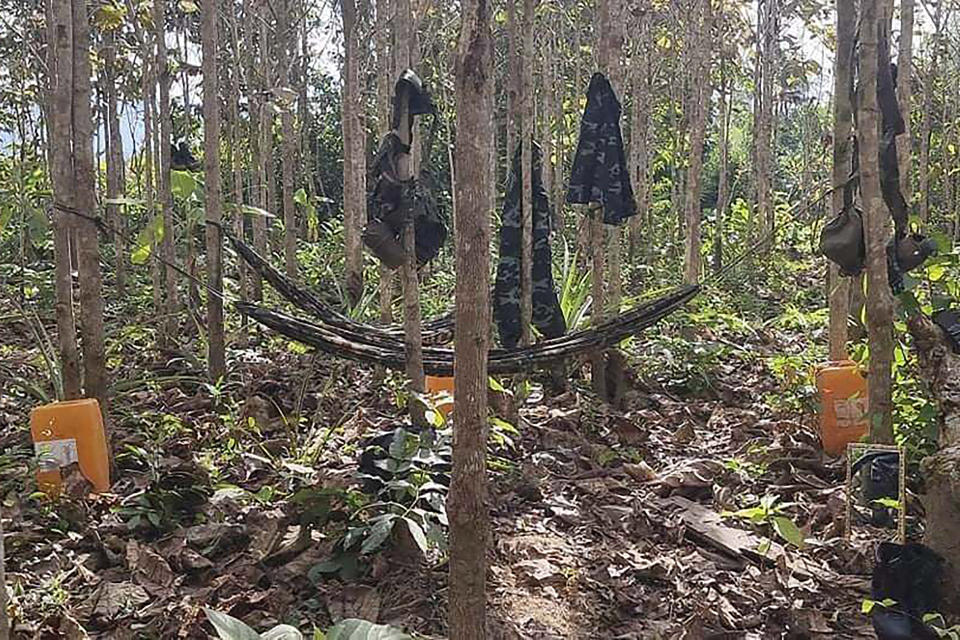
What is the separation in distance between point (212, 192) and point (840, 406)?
3868 millimetres

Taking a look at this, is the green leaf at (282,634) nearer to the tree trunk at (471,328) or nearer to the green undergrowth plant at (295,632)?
the green undergrowth plant at (295,632)

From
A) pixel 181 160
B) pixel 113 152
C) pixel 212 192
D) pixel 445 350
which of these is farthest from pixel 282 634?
pixel 113 152

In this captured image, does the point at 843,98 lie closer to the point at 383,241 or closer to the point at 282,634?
the point at 383,241

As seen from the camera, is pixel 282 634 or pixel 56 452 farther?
pixel 56 452

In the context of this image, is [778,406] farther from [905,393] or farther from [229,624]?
[229,624]

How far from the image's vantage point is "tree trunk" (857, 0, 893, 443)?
11.3 ft

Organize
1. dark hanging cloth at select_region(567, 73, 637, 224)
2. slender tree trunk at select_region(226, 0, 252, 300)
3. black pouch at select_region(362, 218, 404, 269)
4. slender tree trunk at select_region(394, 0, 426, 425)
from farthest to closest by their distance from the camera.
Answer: slender tree trunk at select_region(226, 0, 252, 300) → dark hanging cloth at select_region(567, 73, 637, 224) → black pouch at select_region(362, 218, 404, 269) → slender tree trunk at select_region(394, 0, 426, 425)

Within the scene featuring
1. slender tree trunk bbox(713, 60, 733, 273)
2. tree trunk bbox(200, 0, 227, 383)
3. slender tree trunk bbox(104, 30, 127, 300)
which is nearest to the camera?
tree trunk bbox(200, 0, 227, 383)

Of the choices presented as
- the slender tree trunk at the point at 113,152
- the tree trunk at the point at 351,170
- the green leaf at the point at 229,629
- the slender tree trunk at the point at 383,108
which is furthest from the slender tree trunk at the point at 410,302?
the slender tree trunk at the point at 113,152

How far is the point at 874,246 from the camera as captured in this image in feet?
11.5

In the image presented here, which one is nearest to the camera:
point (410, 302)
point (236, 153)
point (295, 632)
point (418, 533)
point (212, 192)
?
point (295, 632)

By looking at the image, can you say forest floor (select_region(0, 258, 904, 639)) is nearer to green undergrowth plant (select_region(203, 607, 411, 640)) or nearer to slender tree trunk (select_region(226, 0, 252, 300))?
green undergrowth plant (select_region(203, 607, 411, 640))

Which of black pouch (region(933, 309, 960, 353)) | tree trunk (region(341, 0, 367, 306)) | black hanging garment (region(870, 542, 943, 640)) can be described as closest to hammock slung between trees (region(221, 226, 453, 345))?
tree trunk (region(341, 0, 367, 306))

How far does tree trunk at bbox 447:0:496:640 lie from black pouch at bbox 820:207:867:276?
2.06 m
